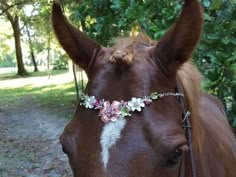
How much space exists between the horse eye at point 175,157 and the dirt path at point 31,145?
211 inches

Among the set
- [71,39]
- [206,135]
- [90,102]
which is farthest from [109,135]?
[206,135]

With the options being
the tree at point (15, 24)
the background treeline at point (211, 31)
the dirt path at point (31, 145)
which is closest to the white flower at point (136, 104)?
the background treeline at point (211, 31)

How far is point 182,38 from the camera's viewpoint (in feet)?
6.31

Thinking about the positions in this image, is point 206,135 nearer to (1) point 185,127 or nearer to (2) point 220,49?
(1) point 185,127

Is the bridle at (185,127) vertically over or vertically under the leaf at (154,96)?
under

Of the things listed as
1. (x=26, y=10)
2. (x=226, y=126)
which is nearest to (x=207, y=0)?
(x=226, y=126)

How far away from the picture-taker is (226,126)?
11.8ft

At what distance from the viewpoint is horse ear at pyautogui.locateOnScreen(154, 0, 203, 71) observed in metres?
1.89

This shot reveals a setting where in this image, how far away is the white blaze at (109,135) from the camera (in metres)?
1.77

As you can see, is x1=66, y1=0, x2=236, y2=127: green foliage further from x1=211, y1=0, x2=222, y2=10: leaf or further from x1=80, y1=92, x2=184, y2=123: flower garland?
x1=80, y1=92, x2=184, y2=123: flower garland

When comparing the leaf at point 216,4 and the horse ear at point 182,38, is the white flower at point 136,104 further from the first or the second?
the leaf at point 216,4

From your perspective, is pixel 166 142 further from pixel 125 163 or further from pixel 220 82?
pixel 220 82

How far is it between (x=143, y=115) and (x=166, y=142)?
151mm

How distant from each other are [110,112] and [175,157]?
316 mm
